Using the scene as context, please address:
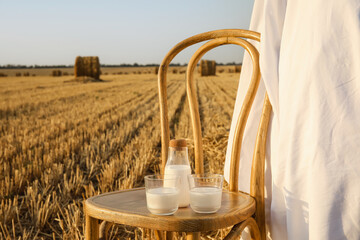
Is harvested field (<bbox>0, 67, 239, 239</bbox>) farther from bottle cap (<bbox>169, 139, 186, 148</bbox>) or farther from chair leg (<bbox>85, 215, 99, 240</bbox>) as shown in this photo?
bottle cap (<bbox>169, 139, 186, 148</bbox>)

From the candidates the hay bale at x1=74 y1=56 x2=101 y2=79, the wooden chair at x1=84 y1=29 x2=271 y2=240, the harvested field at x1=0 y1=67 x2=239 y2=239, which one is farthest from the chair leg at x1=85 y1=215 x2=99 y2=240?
the hay bale at x1=74 y1=56 x2=101 y2=79

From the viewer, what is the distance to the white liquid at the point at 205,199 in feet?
3.39

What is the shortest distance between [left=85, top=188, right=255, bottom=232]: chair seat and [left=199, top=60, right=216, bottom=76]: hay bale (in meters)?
19.6

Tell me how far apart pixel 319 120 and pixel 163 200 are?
0.45 meters

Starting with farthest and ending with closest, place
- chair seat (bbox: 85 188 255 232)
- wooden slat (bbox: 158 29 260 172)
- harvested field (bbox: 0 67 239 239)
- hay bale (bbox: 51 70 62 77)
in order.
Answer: hay bale (bbox: 51 70 62 77) → harvested field (bbox: 0 67 239 239) → wooden slat (bbox: 158 29 260 172) → chair seat (bbox: 85 188 255 232)

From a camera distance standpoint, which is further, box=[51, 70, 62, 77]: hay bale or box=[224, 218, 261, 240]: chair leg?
box=[51, 70, 62, 77]: hay bale

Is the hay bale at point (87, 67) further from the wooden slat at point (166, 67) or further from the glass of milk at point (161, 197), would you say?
the glass of milk at point (161, 197)

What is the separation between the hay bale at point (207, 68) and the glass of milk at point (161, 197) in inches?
779

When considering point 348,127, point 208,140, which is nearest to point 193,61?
point 348,127

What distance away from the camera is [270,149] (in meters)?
1.31

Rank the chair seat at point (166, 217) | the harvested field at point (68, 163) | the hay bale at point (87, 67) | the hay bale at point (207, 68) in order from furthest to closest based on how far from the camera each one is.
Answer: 1. the hay bale at point (207, 68)
2. the hay bale at point (87, 67)
3. the harvested field at point (68, 163)
4. the chair seat at point (166, 217)

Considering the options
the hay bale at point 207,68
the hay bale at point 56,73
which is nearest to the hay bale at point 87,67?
the hay bale at point 207,68

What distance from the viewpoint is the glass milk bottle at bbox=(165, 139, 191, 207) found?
3.68 feet

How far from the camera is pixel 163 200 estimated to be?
1.02 meters
